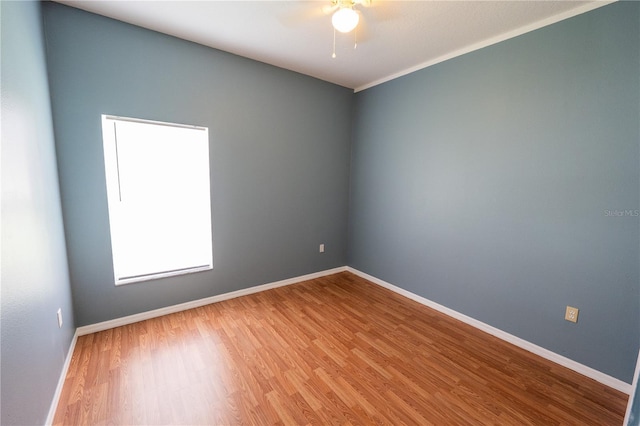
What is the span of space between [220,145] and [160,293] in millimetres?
1625

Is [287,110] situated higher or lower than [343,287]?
higher

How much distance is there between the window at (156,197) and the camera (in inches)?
89.7

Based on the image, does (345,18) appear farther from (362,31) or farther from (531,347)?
(531,347)

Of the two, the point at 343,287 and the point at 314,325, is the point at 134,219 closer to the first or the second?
the point at 314,325

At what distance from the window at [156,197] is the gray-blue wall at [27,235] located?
46 centimetres

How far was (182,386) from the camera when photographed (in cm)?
169

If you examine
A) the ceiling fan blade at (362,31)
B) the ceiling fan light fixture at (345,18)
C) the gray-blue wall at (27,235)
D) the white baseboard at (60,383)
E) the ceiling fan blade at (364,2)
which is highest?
the ceiling fan blade at (362,31)

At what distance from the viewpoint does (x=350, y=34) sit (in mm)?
2223

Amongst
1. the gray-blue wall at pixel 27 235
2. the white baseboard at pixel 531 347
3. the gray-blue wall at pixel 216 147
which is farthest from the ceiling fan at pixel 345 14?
the white baseboard at pixel 531 347

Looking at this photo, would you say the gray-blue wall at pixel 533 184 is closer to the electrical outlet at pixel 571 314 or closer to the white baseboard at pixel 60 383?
the electrical outlet at pixel 571 314

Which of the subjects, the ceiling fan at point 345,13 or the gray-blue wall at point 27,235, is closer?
the gray-blue wall at point 27,235

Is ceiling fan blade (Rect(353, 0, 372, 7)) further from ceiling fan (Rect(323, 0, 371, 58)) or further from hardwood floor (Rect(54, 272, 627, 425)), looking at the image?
hardwood floor (Rect(54, 272, 627, 425))

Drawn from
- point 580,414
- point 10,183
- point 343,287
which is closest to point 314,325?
point 343,287

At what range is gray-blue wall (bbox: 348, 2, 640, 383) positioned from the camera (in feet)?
5.68
